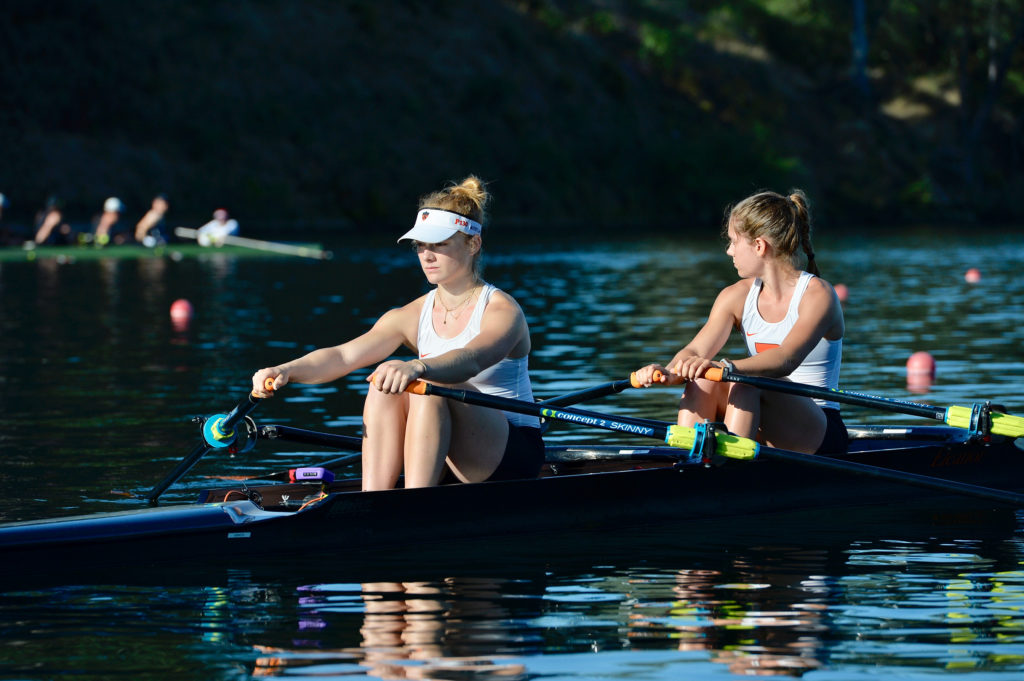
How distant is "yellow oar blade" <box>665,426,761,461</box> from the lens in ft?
23.0

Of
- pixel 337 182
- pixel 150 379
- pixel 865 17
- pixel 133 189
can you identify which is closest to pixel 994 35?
pixel 865 17

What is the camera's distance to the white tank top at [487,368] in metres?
6.89

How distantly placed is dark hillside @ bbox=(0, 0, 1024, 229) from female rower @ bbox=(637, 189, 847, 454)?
36.3 metres

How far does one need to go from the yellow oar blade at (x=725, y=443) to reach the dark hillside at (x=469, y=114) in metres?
36.8

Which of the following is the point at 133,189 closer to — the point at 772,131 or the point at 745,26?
the point at 772,131

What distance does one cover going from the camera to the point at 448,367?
21.8 feet

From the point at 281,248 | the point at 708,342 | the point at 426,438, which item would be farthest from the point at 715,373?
the point at 281,248

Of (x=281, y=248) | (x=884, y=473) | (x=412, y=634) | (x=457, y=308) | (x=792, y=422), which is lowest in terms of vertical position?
(x=412, y=634)

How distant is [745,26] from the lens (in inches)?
2795

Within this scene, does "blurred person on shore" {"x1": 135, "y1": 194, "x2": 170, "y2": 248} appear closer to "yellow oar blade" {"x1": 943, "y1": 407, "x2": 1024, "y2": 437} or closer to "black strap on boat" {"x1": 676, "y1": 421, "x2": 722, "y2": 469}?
"yellow oar blade" {"x1": 943, "y1": 407, "x2": 1024, "y2": 437}

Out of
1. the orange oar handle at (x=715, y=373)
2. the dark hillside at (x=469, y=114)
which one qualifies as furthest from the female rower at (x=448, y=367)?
the dark hillside at (x=469, y=114)

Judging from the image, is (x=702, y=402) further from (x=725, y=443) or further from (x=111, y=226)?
(x=111, y=226)

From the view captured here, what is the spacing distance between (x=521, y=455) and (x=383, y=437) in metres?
0.63

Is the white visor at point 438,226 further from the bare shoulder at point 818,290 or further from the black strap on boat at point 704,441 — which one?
the bare shoulder at point 818,290
